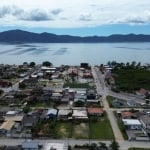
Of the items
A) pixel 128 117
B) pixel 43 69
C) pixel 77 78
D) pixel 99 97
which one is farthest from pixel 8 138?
pixel 43 69

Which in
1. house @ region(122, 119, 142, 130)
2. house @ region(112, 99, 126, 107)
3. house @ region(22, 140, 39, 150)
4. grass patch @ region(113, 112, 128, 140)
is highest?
house @ region(22, 140, 39, 150)

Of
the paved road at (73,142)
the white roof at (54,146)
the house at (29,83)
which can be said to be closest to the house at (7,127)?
the paved road at (73,142)

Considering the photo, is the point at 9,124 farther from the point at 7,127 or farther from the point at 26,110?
the point at 26,110

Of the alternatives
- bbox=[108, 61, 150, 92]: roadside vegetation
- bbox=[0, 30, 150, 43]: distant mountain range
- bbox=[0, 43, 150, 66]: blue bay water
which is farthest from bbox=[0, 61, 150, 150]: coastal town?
bbox=[0, 30, 150, 43]: distant mountain range

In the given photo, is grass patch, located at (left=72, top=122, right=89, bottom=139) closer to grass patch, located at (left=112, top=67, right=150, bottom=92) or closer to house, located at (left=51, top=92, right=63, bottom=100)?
house, located at (left=51, top=92, right=63, bottom=100)

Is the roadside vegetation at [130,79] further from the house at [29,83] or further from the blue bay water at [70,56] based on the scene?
the blue bay water at [70,56]

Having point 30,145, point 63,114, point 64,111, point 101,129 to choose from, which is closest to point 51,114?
point 63,114
